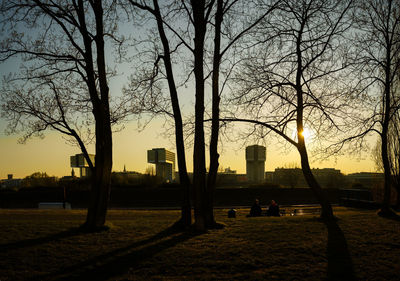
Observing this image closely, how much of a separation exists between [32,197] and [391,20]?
4431 centimetres

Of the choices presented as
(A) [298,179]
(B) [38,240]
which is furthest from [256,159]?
(B) [38,240]

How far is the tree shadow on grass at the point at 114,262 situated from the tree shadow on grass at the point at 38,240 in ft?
6.92

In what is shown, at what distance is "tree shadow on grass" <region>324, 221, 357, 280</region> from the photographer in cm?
633

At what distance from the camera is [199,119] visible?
10.7 m

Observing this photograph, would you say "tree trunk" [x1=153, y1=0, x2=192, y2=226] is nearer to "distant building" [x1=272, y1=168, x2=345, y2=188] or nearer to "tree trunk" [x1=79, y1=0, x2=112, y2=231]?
"tree trunk" [x1=79, y1=0, x2=112, y2=231]

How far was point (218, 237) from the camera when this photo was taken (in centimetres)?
938

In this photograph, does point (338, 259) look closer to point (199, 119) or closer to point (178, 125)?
point (199, 119)

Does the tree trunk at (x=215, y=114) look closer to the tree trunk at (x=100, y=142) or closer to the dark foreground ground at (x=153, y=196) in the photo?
the tree trunk at (x=100, y=142)

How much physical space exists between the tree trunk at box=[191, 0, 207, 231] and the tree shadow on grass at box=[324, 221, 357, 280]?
3675 millimetres

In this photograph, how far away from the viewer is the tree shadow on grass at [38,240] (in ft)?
26.9

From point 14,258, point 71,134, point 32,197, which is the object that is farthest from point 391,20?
point 32,197

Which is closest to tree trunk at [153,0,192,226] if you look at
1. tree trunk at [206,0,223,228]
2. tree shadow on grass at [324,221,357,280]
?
tree trunk at [206,0,223,228]

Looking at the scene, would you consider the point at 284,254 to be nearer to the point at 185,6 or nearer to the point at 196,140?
the point at 196,140

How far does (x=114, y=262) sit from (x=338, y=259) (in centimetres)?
450
